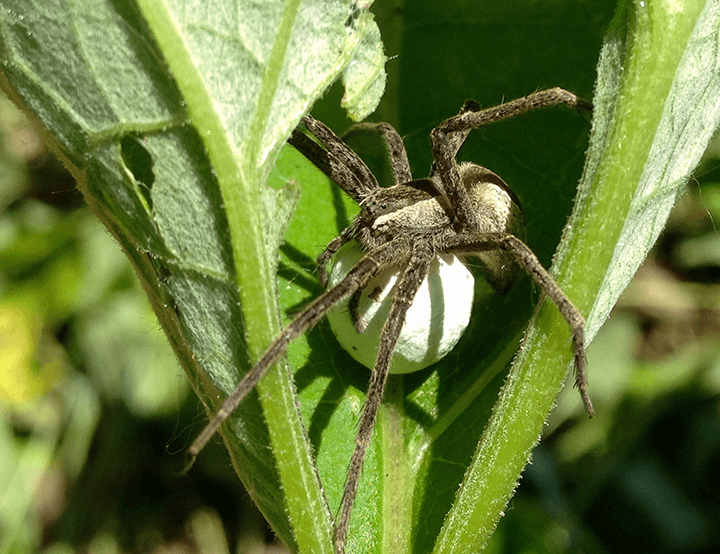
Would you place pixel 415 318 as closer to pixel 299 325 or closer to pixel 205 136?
pixel 299 325

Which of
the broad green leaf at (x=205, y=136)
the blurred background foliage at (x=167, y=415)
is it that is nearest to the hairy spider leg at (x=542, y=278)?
the broad green leaf at (x=205, y=136)

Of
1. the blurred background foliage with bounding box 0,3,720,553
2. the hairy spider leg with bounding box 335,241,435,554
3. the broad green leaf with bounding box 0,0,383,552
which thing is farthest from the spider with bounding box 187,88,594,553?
the blurred background foliage with bounding box 0,3,720,553

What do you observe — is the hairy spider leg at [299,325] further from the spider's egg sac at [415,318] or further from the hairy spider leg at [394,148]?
the hairy spider leg at [394,148]

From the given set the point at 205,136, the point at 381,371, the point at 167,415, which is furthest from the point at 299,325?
the point at 167,415

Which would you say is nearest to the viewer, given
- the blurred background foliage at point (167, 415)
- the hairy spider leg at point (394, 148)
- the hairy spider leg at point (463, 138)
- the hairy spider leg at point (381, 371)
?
the hairy spider leg at point (381, 371)

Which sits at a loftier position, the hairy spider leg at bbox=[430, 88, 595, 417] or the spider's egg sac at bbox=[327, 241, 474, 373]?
the hairy spider leg at bbox=[430, 88, 595, 417]

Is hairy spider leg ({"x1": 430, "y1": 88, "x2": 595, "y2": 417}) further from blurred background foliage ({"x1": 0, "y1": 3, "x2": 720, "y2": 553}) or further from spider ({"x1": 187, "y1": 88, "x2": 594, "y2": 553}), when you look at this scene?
blurred background foliage ({"x1": 0, "y1": 3, "x2": 720, "y2": 553})

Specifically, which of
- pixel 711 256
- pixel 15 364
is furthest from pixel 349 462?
pixel 711 256
